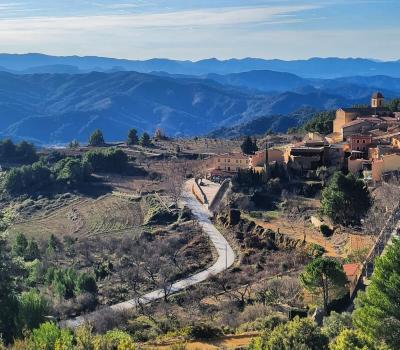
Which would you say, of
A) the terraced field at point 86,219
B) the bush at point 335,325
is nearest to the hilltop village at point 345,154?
the terraced field at point 86,219

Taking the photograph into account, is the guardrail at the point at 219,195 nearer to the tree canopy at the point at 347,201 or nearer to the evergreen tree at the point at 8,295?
the tree canopy at the point at 347,201

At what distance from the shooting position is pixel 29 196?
57.3 metres

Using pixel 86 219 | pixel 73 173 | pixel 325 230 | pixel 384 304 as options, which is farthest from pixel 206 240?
pixel 73 173

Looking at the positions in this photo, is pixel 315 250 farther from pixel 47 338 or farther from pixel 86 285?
pixel 47 338

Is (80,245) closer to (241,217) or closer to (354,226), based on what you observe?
(241,217)

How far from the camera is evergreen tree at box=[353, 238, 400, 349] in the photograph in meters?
13.8

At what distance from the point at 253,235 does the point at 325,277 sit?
15.1 meters

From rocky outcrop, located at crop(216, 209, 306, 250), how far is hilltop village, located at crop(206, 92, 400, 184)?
6.81 m

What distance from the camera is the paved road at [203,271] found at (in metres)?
25.4

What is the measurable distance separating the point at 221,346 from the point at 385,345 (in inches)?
216

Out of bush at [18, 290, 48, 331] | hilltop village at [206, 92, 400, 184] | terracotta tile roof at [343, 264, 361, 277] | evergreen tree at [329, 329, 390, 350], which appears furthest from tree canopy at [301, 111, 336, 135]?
evergreen tree at [329, 329, 390, 350]

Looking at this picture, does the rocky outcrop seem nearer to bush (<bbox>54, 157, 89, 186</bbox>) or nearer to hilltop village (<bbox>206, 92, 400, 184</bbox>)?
hilltop village (<bbox>206, 92, 400, 184</bbox>)

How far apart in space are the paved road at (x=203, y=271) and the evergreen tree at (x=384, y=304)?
10938 mm

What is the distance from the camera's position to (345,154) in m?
44.5
